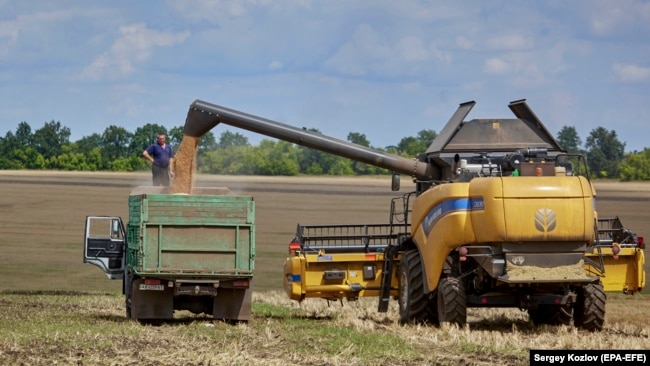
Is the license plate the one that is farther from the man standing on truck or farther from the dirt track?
the dirt track

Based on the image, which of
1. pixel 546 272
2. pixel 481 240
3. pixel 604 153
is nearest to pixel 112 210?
pixel 481 240

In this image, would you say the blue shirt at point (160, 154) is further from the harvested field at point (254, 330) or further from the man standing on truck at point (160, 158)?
the harvested field at point (254, 330)

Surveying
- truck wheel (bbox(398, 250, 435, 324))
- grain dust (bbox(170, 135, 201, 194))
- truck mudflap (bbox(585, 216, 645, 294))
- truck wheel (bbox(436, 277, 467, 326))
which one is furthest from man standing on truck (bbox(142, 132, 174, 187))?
truck mudflap (bbox(585, 216, 645, 294))

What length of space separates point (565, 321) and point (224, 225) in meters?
5.49

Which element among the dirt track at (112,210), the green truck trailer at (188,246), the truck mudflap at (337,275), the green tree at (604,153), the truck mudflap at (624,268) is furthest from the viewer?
the green tree at (604,153)

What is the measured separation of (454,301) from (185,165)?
6.27m

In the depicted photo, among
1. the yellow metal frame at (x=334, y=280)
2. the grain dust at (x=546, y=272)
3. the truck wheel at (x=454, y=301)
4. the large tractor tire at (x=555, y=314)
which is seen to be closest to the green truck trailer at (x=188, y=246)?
the yellow metal frame at (x=334, y=280)

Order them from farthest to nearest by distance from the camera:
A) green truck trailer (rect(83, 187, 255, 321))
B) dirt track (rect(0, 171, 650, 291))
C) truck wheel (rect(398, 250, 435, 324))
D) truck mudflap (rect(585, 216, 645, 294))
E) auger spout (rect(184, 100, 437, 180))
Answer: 1. dirt track (rect(0, 171, 650, 291))
2. auger spout (rect(184, 100, 437, 180))
3. truck mudflap (rect(585, 216, 645, 294))
4. truck wheel (rect(398, 250, 435, 324))
5. green truck trailer (rect(83, 187, 255, 321))

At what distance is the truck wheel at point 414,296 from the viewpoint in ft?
59.3

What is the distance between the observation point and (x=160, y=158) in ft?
71.0

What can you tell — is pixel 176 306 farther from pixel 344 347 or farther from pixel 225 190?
pixel 344 347

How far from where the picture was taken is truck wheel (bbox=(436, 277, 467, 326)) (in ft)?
55.2

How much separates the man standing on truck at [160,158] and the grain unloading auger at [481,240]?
789 millimetres

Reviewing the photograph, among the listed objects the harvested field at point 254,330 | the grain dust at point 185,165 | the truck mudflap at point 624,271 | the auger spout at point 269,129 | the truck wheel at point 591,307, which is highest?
the auger spout at point 269,129
